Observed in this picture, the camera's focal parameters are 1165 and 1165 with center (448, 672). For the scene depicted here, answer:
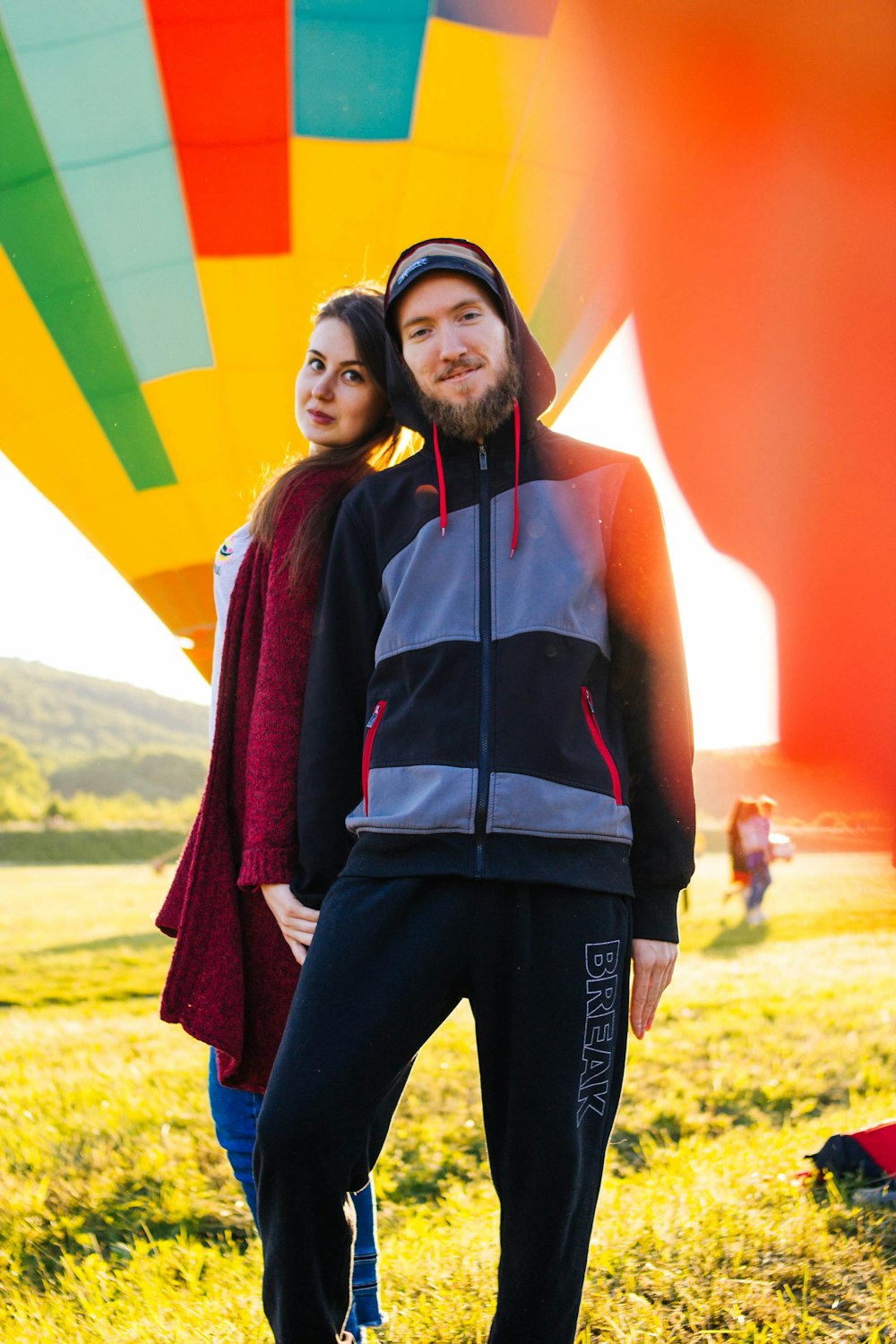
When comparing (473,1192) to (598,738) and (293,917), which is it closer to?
(293,917)

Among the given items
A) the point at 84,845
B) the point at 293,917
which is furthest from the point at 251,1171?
the point at 84,845

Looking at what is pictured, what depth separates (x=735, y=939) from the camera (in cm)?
1037

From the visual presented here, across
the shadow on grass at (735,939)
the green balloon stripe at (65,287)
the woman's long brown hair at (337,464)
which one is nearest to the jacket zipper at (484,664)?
the woman's long brown hair at (337,464)

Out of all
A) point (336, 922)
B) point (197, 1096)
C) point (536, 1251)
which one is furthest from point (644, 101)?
point (197, 1096)

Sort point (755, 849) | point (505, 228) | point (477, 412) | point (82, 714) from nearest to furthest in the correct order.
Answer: point (477, 412) → point (505, 228) → point (755, 849) → point (82, 714)

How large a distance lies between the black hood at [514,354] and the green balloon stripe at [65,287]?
2.73 metres

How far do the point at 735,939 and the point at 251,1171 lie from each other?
8845 mm

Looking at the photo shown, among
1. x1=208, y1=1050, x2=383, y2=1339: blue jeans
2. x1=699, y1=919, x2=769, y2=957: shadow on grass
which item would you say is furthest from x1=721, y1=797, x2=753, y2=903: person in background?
x1=208, y1=1050, x2=383, y2=1339: blue jeans

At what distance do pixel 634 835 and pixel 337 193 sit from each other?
123 inches

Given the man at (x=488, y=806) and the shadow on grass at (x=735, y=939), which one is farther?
the shadow on grass at (x=735, y=939)

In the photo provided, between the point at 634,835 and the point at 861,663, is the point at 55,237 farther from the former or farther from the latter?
the point at 634,835

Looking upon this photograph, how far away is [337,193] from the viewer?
417 cm

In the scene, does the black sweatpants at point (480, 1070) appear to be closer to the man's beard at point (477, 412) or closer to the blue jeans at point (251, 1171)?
the blue jeans at point (251, 1171)

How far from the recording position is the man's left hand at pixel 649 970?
1.81 metres
